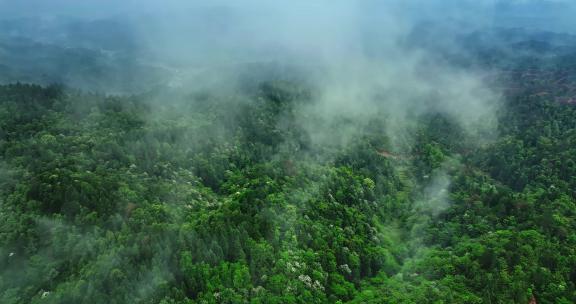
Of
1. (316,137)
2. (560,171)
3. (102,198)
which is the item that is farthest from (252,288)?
Answer: (560,171)

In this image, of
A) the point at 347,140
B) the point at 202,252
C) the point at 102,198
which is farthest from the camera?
the point at 347,140

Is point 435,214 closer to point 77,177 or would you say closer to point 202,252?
point 202,252

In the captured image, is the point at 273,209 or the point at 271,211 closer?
the point at 271,211

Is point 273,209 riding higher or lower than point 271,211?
lower
